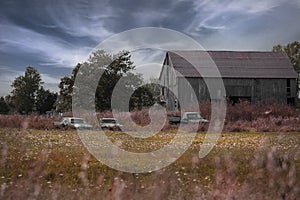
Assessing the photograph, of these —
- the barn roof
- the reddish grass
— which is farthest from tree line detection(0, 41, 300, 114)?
the reddish grass

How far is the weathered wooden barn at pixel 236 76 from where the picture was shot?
52.9 meters

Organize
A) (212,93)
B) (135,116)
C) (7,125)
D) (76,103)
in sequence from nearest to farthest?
(7,125) < (135,116) < (212,93) < (76,103)

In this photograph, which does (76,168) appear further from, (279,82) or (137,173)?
(279,82)

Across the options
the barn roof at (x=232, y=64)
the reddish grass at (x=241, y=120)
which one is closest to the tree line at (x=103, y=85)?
the barn roof at (x=232, y=64)

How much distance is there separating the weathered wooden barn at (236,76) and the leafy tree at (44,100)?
1382 inches

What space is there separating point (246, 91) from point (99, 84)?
77.1 feet

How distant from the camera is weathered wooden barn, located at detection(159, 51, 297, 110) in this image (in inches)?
2082

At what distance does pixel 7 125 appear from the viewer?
26.8m

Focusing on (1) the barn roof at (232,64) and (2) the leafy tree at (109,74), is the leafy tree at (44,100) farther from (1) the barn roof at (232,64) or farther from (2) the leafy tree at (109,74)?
(1) the barn roof at (232,64)

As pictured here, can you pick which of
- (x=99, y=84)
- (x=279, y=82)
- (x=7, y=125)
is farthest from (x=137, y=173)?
(x=99, y=84)

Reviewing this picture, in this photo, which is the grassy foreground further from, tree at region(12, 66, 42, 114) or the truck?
tree at region(12, 66, 42, 114)

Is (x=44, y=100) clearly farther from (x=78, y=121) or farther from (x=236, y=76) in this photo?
(x=78, y=121)

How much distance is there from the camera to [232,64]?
2213 inches

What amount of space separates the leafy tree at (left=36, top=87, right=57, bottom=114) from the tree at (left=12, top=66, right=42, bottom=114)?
1243 mm
